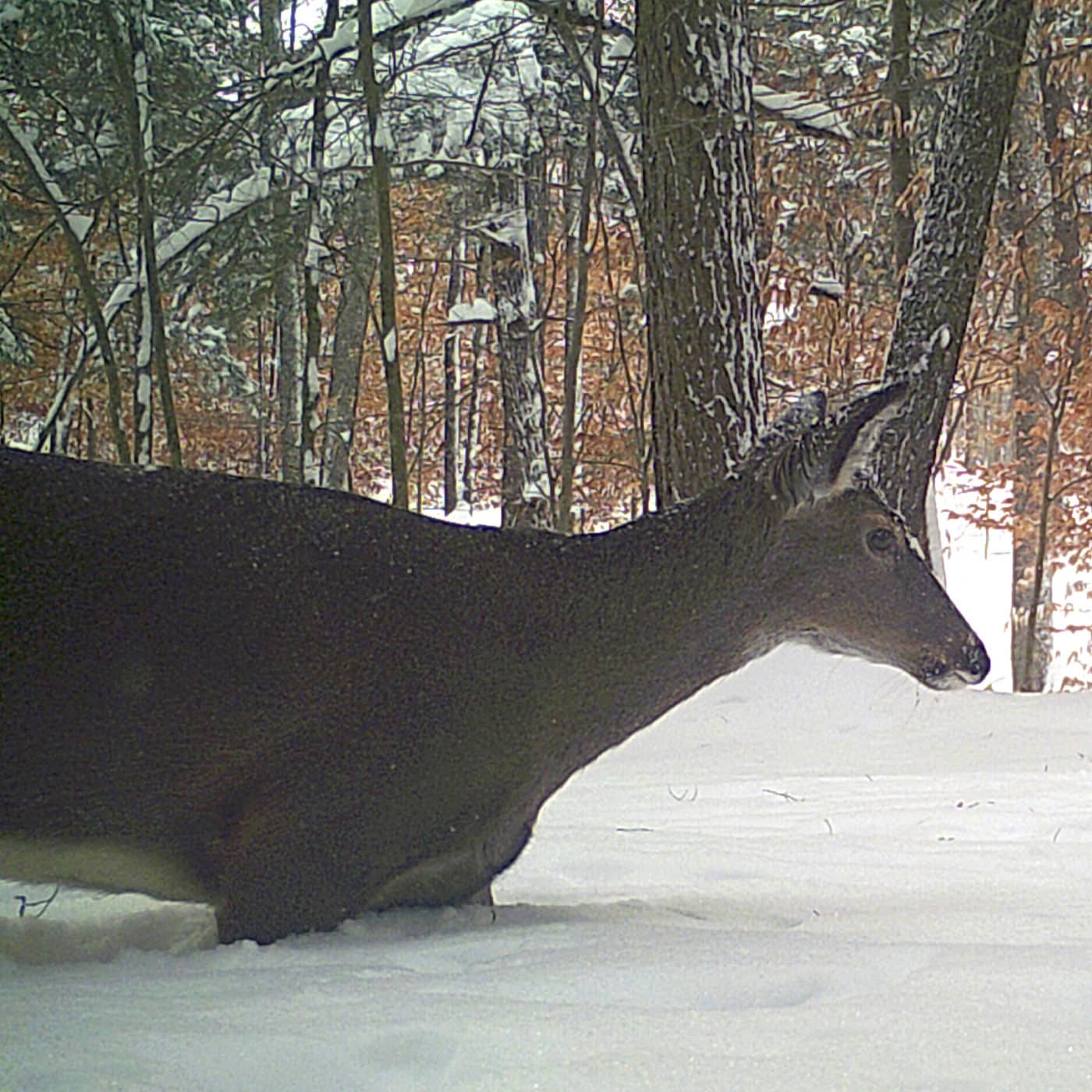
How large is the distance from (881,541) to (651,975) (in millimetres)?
1939

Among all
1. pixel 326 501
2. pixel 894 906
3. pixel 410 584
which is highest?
pixel 326 501

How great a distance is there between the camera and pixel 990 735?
25.4ft

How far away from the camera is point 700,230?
6.81 meters

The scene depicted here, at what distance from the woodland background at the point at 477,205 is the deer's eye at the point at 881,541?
3.16 m

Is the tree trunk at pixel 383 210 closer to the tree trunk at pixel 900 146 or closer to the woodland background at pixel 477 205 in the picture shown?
the woodland background at pixel 477 205

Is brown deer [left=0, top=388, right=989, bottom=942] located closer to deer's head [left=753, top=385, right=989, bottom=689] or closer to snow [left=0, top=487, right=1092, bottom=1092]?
snow [left=0, top=487, right=1092, bottom=1092]

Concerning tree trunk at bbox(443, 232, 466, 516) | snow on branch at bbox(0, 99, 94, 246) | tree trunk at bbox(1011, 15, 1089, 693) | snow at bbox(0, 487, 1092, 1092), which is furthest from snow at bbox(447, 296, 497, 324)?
snow at bbox(0, 487, 1092, 1092)

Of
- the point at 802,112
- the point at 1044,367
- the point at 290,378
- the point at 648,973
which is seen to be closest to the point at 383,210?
the point at 802,112

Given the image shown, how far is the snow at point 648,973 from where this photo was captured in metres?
1.96

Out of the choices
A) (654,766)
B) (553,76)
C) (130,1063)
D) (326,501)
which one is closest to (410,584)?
(326,501)

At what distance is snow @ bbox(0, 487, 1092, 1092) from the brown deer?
19cm

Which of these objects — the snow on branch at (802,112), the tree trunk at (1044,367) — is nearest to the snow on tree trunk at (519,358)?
the snow on branch at (802,112)

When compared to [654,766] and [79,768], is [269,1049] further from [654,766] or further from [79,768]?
[654,766]

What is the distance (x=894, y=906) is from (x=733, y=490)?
121 centimetres
